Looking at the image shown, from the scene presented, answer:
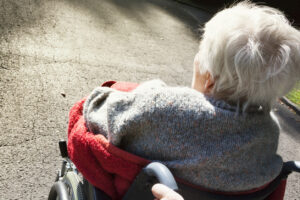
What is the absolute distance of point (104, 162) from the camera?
0.87 m

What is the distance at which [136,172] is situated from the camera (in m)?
0.83

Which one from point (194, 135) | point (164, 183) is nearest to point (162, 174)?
point (164, 183)

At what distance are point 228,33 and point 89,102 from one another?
53 centimetres

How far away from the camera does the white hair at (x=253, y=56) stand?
30.0 inches

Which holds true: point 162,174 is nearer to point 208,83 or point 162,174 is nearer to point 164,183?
point 164,183

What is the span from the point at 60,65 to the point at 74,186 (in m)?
1.74

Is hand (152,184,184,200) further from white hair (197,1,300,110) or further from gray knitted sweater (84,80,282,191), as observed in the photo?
white hair (197,1,300,110)

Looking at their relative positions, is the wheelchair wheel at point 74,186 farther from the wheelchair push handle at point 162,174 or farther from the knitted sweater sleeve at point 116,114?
the wheelchair push handle at point 162,174

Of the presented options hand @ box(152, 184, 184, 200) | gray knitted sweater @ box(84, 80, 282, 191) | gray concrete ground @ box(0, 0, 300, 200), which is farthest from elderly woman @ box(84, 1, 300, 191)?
gray concrete ground @ box(0, 0, 300, 200)

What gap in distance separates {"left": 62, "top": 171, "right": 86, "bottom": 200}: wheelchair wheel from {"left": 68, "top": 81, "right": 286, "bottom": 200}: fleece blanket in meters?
0.22

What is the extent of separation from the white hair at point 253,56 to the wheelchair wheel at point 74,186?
27.1 inches

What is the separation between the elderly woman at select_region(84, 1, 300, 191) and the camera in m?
0.77

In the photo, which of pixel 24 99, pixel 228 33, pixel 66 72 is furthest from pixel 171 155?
pixel 66 72

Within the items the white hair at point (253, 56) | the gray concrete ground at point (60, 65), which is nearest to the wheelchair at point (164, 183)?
the white hair at point (253, 56)
